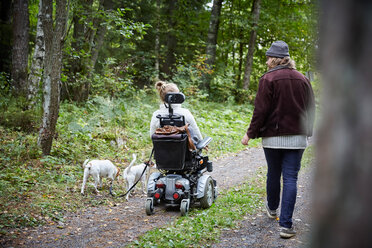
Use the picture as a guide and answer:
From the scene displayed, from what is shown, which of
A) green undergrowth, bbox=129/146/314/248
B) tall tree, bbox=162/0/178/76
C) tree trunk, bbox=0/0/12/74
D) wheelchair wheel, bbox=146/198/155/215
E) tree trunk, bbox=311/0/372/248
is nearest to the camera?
tree trunk, bbox=311/0/372/248

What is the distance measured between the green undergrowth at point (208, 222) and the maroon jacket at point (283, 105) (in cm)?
86

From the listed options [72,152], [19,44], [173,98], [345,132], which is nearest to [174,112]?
[173,98]

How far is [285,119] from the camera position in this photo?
371cm

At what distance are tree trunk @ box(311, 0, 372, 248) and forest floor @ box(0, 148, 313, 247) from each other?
9.82 ft

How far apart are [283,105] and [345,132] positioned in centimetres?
302

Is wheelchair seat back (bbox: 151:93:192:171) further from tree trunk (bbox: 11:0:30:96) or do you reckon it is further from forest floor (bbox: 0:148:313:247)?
tree trunk (bbox: 11:0:30:96)

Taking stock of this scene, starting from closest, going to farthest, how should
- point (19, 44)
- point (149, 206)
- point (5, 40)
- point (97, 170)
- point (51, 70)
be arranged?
point (149, 206), point (97, 170), point (51, 70), point (19, 44), point (5, 40)

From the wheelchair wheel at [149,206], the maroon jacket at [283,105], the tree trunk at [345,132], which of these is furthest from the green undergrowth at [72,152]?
the tree trunk at [345,132]

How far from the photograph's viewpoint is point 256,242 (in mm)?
3668

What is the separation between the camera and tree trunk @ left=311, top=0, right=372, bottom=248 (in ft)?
2.49

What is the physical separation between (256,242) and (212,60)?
1436 cm

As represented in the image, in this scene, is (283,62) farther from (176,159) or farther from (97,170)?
(97,170)

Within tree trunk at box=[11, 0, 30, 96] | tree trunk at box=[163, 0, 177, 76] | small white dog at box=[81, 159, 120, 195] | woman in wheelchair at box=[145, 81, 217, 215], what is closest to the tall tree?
tree trunk at box=[163, 0, 177, 76]

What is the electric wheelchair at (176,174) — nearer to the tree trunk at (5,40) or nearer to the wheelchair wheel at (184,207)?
the wheelchair wheel at (184,207)
